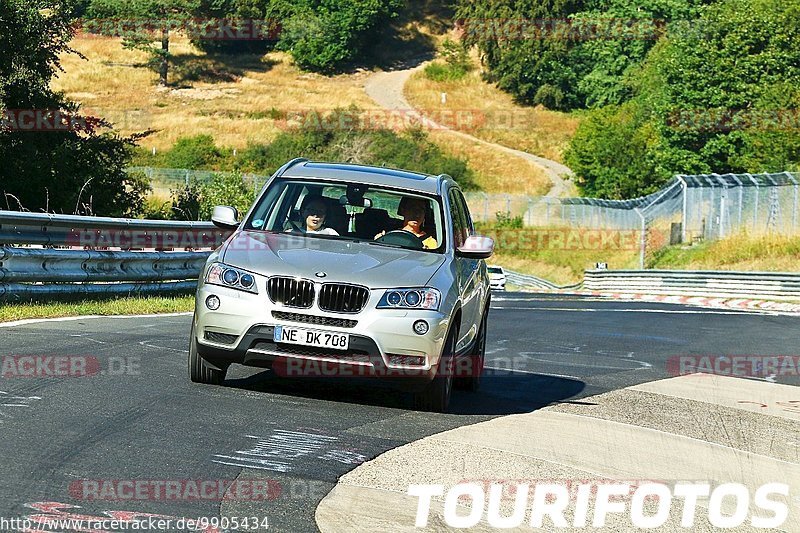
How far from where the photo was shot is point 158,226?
59.0 ft

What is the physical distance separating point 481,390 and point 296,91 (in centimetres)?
10498

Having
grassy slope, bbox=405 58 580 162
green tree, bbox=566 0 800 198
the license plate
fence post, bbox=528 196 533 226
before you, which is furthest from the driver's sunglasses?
grassy slope, bbox=405 58 580 162

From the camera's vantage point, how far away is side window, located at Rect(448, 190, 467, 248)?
1029cm

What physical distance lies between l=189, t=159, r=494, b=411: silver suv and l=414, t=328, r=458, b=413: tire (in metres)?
0.01

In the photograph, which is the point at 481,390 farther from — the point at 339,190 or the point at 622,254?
the point at 622,254

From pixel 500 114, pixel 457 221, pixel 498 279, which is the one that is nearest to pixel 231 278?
pixel 457 221

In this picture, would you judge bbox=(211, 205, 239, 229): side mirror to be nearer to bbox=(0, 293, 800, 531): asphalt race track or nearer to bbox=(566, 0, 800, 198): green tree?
bbox=(0, 293, 800, 531): asphalt race track

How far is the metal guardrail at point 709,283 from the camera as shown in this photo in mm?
34375

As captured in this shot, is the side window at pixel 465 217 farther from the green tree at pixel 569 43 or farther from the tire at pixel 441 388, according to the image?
the green tree at pixel 569 43

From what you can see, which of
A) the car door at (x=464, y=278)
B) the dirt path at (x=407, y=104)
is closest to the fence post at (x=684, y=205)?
the dirt path at (x=407, y=104)

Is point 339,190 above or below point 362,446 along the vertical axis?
above

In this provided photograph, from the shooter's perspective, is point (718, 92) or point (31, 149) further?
point (718, 92)

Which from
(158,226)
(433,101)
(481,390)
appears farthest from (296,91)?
(481,390)

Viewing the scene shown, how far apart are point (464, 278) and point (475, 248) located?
0.83 feet
